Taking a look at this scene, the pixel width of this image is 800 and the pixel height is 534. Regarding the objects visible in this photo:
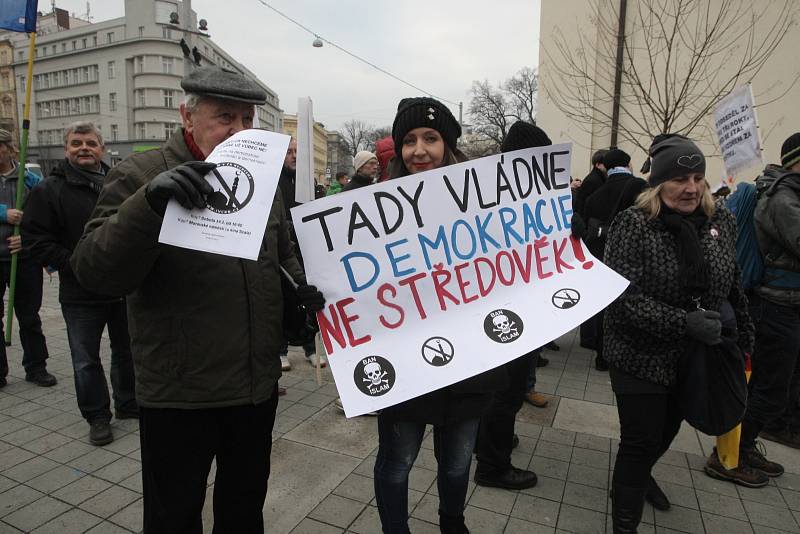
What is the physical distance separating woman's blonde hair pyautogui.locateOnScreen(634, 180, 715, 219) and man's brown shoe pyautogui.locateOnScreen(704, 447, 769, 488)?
172 cm

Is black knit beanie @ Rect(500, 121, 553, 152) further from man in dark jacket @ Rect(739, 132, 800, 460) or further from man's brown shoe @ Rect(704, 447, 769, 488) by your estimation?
man's brown shoe @ Rect(704, 447, 769, 488)

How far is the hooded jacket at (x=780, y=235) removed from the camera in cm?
301

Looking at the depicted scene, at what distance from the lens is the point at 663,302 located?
230 cm

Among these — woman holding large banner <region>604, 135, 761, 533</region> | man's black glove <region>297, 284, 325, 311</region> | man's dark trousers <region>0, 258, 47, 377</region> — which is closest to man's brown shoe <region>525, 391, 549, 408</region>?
woman holding large banner <region>604, 135, 761, 533</region>

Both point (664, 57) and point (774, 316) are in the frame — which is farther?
point (664, 57)

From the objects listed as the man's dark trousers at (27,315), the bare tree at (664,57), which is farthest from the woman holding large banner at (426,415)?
the bare tree at (664,57)

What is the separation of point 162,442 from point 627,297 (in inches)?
77.6

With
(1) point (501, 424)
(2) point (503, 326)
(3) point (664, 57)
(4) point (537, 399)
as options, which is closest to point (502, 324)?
(2) point (503, 326)

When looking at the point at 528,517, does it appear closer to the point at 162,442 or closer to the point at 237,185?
the point at 162,442

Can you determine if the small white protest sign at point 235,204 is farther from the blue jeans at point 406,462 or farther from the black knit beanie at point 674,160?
the black knit beanie at point 674,160

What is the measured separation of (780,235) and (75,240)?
468 centimetres

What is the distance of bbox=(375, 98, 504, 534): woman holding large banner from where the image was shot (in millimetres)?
2035

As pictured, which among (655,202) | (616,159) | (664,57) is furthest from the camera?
(664,57)

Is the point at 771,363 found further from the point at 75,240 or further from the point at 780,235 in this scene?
the point at 75,240
